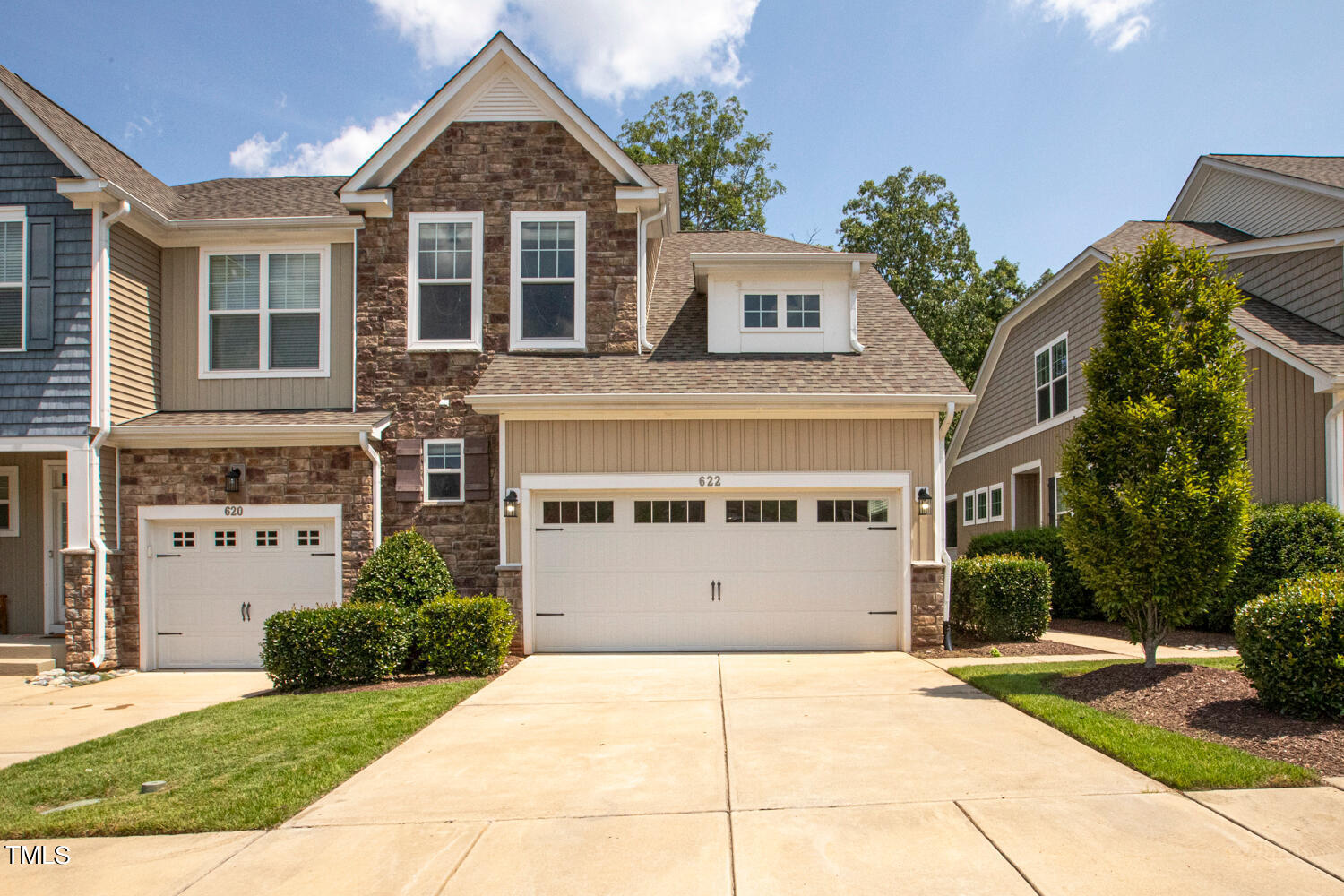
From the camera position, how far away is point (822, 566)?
1257cm

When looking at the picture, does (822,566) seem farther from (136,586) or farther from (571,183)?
(136,586)

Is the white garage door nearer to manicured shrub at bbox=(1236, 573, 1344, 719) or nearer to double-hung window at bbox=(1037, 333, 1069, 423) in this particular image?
manicured shrub at bbox=(1236, 573, 1344, 719)

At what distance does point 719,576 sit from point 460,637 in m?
3.54

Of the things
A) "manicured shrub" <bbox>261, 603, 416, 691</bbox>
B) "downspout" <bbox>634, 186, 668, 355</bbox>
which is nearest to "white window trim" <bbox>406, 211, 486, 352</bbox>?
"downspout" <bbox>634, 186, 668, 355</bbox>

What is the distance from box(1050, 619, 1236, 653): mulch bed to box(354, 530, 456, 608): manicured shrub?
8949 millimetres

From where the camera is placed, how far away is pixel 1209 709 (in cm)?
756

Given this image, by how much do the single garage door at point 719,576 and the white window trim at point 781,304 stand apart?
2.59 meters

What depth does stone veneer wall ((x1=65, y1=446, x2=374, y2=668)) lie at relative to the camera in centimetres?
1279

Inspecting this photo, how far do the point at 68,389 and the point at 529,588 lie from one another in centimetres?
657

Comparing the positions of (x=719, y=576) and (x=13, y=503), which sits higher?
(x=13, y=503)

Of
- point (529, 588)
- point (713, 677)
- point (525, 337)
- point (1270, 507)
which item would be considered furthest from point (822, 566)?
point (1270, 507)

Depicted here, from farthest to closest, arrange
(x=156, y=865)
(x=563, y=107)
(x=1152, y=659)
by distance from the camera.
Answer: (x=563, y=107) < (x=1152, y=659) < (x=156, y=865)

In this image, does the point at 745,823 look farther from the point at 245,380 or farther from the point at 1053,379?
the point at 1053,379

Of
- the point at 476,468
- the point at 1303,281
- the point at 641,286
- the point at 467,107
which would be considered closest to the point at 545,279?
the point at 641,286
